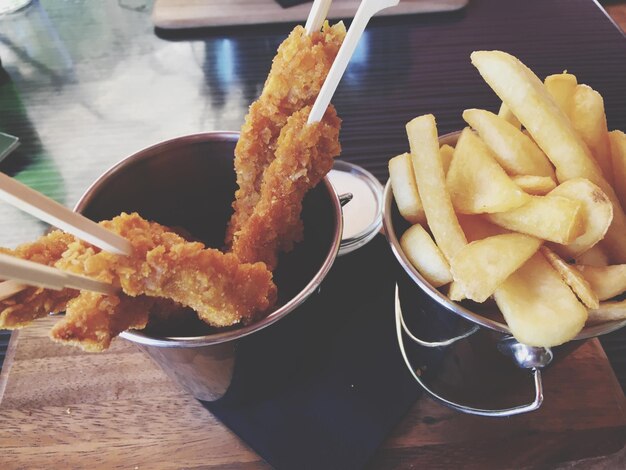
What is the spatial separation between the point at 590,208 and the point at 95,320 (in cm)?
58

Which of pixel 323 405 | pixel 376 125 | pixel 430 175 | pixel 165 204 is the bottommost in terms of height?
pixel 323 405

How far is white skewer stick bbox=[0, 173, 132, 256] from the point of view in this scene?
40 centimetres

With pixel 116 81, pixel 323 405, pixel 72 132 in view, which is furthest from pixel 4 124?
pixel 323 405

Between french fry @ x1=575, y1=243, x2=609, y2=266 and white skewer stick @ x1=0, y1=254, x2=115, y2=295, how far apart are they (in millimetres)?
617

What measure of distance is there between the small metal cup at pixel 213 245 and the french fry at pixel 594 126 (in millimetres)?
384

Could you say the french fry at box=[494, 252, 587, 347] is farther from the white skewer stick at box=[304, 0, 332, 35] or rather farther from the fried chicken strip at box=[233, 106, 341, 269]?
the white skewer stick at box=[304, 0, 332, 35]

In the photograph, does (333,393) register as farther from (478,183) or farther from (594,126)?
(594,126)

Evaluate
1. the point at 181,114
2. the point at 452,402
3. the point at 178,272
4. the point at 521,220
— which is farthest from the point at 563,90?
the point at 181,114

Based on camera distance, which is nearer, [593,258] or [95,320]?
[95,320]

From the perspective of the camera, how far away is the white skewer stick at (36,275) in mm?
365

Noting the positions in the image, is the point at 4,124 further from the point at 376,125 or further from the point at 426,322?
the point at 426,322

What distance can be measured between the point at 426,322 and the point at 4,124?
1.23 m

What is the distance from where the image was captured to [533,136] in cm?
67

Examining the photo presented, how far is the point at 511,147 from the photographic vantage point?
2.21 feet
